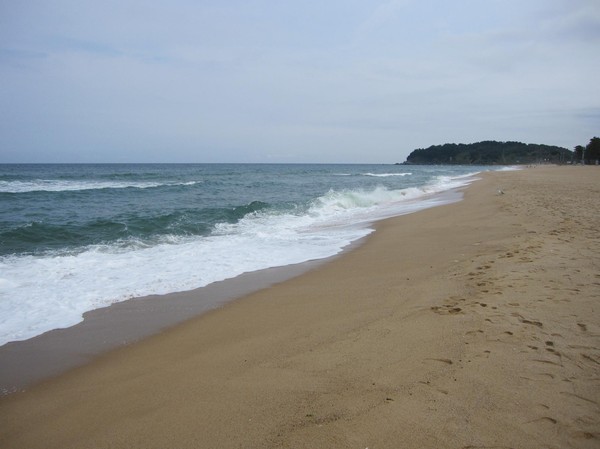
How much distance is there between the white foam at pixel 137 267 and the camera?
5242 mm

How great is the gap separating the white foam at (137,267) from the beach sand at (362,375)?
1.64 metres

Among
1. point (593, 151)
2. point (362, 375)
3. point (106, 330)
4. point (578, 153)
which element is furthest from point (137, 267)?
point (578, 153)

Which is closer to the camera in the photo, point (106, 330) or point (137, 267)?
point (106, 330)

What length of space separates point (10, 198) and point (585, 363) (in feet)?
79.1

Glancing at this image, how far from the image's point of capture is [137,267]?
7422mm

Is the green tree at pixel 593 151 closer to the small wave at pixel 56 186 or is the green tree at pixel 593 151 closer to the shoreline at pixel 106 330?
the small wave at pixel 56 186

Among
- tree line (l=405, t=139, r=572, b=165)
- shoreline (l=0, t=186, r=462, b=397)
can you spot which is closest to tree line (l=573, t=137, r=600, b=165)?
tree line (l=405, t=139, r=572, b=165)

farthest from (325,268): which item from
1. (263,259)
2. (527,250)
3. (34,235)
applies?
(34,235)

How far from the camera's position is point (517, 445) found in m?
2.16

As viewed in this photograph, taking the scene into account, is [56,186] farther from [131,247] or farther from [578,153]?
[578,153]

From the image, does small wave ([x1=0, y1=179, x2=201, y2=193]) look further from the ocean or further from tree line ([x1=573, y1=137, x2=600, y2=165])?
tree line ([x1=573, y1=137, x2=600, y2=165])

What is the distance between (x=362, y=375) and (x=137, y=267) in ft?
19.0

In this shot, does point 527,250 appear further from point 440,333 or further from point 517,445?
point 517,445

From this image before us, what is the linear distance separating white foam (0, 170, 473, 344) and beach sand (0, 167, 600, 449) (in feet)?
5.38
